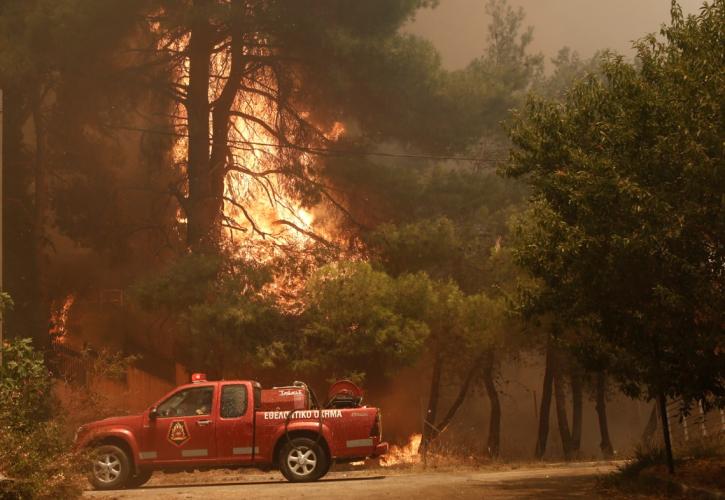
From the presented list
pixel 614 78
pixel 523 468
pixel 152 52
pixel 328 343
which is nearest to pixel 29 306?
pixel 152 52

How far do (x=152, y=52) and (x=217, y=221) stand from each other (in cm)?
645

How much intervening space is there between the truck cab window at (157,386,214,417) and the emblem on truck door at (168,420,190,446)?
21cm

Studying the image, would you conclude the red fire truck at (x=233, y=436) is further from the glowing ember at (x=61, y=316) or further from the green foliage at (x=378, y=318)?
the glowing ember at (x=61, y=316)

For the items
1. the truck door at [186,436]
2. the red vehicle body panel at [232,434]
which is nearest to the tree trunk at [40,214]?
the red vehicle body panel at [232,434]

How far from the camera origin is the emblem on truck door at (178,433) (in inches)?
674

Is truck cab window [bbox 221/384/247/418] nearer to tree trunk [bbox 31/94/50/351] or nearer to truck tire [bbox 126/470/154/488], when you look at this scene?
truck tire [bbox 126/470/154/488]

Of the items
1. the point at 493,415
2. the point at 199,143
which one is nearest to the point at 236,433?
the point at 493,415

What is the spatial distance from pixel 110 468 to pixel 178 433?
139 cm

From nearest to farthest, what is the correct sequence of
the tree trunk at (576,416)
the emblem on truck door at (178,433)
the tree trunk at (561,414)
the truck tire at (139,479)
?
the emblem on truck door at (178,433), the truck tire at (139,479), the tree trunk at (576,416), the tree trunk at (561,414)

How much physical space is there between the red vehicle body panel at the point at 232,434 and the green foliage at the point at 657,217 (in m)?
5.12

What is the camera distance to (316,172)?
33.5m

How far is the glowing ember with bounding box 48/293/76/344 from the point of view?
33.7 m

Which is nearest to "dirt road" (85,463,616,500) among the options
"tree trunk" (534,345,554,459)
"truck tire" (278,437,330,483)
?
"truck tire" (278,437,330,483)

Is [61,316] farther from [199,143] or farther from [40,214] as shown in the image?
[199,143]
